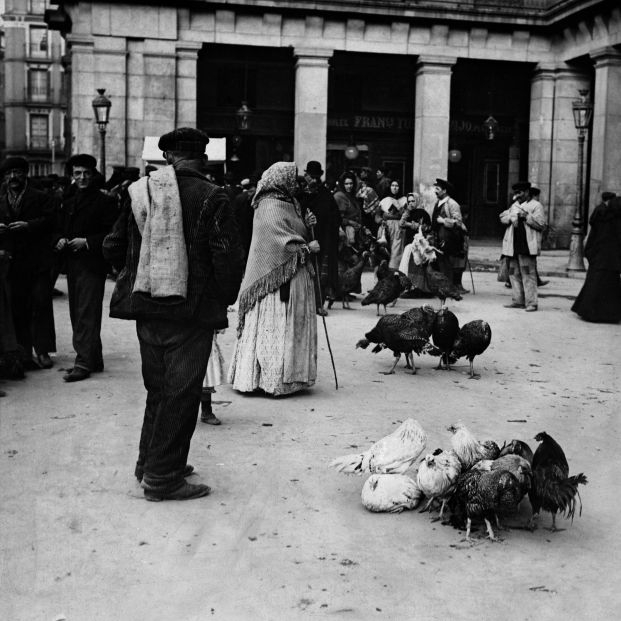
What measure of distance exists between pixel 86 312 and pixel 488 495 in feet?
16.6

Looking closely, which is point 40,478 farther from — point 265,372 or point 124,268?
point 265,372

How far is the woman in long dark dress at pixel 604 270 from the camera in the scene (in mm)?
13734

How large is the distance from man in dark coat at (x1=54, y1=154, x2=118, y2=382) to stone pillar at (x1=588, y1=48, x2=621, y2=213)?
19.0 metres

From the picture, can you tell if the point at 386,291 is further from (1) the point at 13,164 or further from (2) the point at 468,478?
(2) the point at 468,478

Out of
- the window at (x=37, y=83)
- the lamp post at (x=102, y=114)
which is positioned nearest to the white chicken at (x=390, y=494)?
the lamp post at (x=102, y=114)

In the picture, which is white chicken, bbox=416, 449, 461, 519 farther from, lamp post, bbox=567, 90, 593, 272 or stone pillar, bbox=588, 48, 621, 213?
stone pillar, bbox=588, 48, 621, 213

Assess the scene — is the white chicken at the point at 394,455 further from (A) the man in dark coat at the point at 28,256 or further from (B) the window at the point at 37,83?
(B) the window at the point at 37,83

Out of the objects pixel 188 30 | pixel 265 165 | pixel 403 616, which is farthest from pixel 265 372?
pixel 265 165

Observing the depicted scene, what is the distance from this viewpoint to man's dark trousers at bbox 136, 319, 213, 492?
5559 mm

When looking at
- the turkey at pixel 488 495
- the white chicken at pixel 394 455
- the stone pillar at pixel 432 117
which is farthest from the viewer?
the stone pillar at pixel 432 117

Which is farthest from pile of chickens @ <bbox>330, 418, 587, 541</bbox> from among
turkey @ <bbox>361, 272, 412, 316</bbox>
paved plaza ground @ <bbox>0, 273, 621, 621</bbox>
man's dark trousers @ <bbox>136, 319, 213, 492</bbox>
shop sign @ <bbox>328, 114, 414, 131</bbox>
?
shop sign @ <bbox>328, 114, 414, 131</bbox>

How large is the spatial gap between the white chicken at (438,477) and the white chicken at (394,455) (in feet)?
0.45

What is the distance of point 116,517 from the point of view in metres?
5.32

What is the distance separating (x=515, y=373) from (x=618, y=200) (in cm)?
525
